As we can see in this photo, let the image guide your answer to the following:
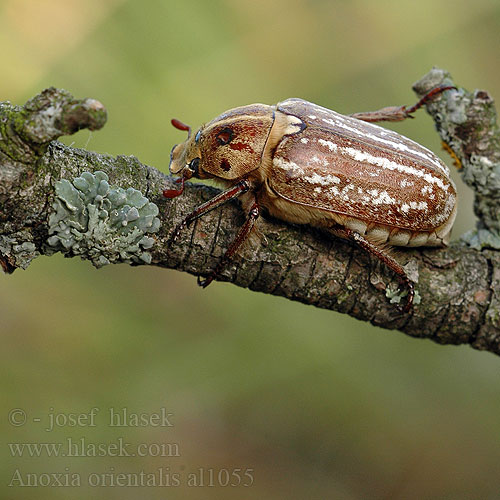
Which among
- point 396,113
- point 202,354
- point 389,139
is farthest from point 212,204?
point 202,354

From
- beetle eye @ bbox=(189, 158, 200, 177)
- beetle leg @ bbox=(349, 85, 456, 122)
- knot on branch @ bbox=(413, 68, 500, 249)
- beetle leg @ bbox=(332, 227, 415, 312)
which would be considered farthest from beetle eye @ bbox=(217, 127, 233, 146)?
knot on branch @ bbox=(413, 68, 500, 249)

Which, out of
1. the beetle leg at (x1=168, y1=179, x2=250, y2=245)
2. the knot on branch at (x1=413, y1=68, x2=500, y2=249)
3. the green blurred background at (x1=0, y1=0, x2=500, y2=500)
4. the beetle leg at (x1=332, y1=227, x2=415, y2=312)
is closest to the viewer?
the beetle leg at (x1=168, y1=179, x2=250, y2=245)

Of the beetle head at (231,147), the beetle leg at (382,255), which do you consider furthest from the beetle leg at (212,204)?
the beetle leg at (382,255)

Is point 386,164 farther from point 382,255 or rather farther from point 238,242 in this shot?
point 238,242

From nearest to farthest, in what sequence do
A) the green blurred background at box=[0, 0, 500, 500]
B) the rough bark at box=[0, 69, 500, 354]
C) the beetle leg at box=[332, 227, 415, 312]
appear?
the rough bark at box=[0, 69, 500, 354], the beetle leg at box=[332, 227, 415, 312], the green blurred background at box=[0, 0, 500, 500]

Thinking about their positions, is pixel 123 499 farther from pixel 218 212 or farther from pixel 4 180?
pixel 4 180

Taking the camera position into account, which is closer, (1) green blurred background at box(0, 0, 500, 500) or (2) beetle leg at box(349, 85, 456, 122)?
(2) beetle leg at box(349, 85, 456, 122)

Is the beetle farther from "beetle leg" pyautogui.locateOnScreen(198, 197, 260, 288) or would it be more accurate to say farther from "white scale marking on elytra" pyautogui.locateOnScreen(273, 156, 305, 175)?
"beetle leg" pyautogui.locateOnScreen(198, 197, 260, 288)

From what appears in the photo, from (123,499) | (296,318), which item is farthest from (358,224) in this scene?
(123,499)
